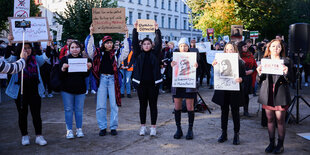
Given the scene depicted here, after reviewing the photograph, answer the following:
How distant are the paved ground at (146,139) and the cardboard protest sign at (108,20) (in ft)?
7.48

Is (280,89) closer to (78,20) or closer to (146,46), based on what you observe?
(146,46)

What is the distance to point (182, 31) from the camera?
69062mm

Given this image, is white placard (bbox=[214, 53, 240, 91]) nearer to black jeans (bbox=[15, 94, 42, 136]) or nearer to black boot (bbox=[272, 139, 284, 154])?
black boot (bbox=[272, 139, 284, 154])

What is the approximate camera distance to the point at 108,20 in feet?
22.2

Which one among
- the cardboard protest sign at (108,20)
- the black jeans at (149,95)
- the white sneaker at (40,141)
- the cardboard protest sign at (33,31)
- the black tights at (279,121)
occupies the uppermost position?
the cardboard protest sign at (108,20)

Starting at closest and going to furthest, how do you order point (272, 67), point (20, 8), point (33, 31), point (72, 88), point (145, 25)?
point (272, 67) → point (33, 31) → point (72, 88) → point (145, 25) → point (20, 8)

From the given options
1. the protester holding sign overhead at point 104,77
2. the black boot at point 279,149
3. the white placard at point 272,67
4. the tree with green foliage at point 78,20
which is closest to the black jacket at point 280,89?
the white placard at point 272,67

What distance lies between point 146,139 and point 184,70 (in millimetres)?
1564

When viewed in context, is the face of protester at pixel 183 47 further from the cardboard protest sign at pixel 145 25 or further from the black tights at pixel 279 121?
the black tights at pixel 279 121

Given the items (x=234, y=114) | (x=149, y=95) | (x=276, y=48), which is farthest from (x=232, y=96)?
(x=149, y=95)

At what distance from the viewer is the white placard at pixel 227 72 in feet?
18.0

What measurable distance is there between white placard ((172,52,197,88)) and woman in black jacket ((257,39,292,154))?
1.28 meters

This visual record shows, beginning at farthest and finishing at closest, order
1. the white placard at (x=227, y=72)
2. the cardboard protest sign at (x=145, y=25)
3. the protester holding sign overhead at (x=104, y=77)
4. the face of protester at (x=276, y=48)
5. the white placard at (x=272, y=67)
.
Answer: the cardboard protest sign at (x=145, y=25) → the protester holding sign overhead at (x=104, y=77) → the white placard at (x=227, y=72) → the face of protester at (x=276, y=48) → the white placard at (x=272, y=67)

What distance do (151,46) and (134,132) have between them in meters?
1.90
